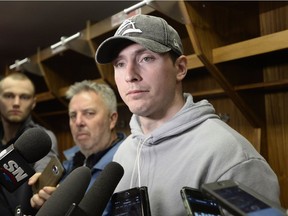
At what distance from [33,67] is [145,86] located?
2186 mm

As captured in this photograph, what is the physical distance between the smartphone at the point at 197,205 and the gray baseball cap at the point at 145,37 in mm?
390

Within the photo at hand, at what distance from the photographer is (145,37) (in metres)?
0.85

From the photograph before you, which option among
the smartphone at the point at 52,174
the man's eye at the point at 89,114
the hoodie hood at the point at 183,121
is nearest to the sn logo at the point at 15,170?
the smartphone at the point at 52,174

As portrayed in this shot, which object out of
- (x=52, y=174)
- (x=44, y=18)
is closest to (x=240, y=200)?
(x=52, y=174)

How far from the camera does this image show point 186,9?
160 cm

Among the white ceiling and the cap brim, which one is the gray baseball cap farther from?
the white ceiling

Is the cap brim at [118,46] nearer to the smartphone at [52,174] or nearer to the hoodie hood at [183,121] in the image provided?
the hoodie hood at [183,121]

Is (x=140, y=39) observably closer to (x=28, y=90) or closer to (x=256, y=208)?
(x=256, y=208)

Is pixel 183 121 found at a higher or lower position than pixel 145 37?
lower

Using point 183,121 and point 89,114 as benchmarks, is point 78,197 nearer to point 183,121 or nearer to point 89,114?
point 183,121

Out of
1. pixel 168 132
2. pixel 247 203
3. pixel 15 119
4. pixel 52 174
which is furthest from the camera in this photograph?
pixel 15 119

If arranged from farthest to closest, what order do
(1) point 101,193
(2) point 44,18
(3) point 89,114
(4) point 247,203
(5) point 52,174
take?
(2) point 44,18 < (3) point 89,114 < (5) point 52,174 < (1) point 101,193 < (4) point 247,203

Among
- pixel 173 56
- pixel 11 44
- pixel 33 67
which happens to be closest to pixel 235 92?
pixel 173 56

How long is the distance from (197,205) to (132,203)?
23cm
